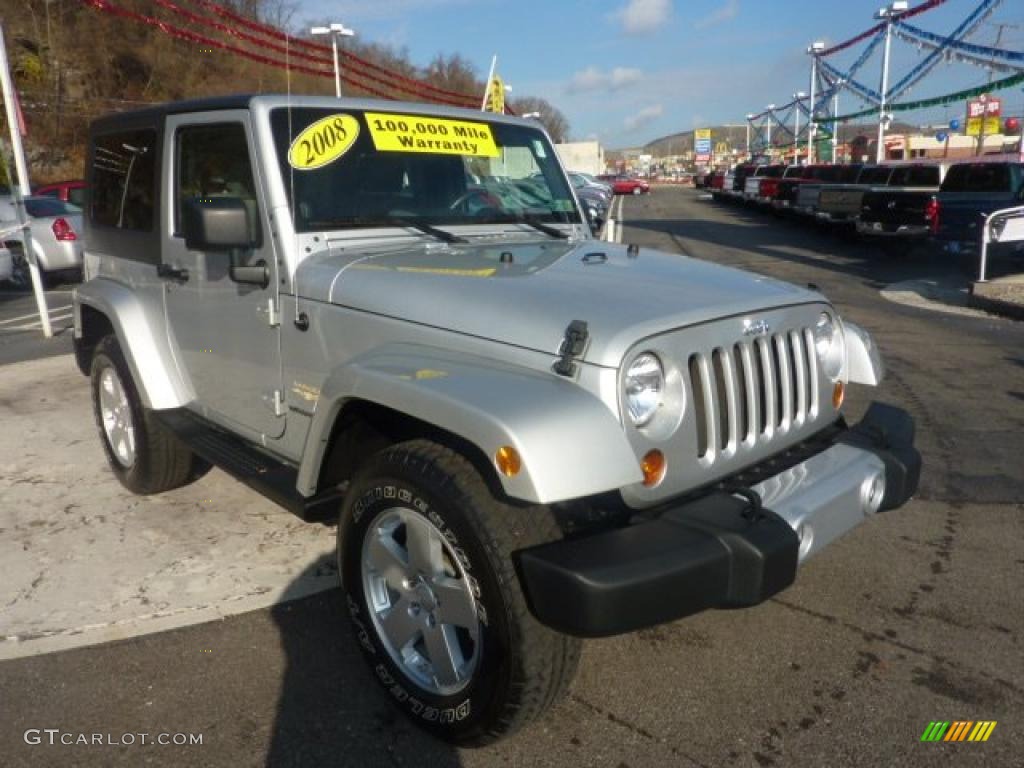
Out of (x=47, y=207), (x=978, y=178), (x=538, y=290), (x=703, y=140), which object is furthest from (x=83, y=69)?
(x=703, y=140)

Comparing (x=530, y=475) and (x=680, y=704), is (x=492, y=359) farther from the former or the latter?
(x=680, y=704)

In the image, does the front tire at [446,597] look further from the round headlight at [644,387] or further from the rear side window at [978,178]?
the rear side window at [978,178]

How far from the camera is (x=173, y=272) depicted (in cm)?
388

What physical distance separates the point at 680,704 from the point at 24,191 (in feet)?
29.4

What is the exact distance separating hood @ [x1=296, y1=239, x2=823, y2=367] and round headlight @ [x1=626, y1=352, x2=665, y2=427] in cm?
7

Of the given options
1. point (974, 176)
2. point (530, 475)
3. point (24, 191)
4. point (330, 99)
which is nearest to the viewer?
point (530, 475)

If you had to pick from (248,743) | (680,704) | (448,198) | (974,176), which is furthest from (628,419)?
(974,176)

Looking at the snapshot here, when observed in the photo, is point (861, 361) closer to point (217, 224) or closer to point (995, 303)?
point (217, 224)

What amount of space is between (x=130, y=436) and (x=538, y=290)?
285 centimetres

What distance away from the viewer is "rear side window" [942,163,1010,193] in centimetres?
1436

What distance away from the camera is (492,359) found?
99.6 inches

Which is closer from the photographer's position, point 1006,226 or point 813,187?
point 1006,226

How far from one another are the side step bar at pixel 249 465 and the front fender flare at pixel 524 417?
24.8 inches

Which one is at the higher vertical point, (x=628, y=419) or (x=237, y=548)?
(x=628, y=419)
